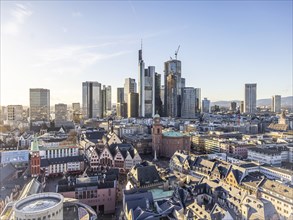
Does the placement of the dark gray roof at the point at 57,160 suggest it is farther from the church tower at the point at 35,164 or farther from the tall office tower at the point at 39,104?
the tall office tower at the point at 39,104

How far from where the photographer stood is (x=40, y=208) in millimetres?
22562

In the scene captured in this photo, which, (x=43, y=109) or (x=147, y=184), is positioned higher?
(x=43, y=109)

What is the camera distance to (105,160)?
5859 cm

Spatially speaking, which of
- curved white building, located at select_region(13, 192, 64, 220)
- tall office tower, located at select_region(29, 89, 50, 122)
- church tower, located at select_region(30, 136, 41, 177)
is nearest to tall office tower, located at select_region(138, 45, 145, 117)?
tall office tower, located at select_region(29, 89, 50, 122)

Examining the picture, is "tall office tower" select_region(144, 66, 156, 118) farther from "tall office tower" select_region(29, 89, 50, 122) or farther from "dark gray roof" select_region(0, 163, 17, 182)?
"dark gray roof" select_region(0, 163, 17, 182)

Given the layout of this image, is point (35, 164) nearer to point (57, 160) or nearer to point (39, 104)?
point (57, 160)

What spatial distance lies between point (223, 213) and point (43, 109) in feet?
542

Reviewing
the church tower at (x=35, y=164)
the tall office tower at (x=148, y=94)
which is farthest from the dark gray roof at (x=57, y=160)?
the tall office tower at (x=148, y=94)

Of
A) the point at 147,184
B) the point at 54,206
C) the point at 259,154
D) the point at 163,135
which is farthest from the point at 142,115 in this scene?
the point at 54,206

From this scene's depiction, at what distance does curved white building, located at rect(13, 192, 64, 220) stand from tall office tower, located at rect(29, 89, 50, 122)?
152 metres


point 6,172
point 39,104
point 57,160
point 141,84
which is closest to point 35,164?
point 6,172

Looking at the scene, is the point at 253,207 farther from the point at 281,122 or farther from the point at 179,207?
the point at 281,122

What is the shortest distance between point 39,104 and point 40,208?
16304 cm

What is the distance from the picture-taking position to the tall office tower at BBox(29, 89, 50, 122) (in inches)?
6624
